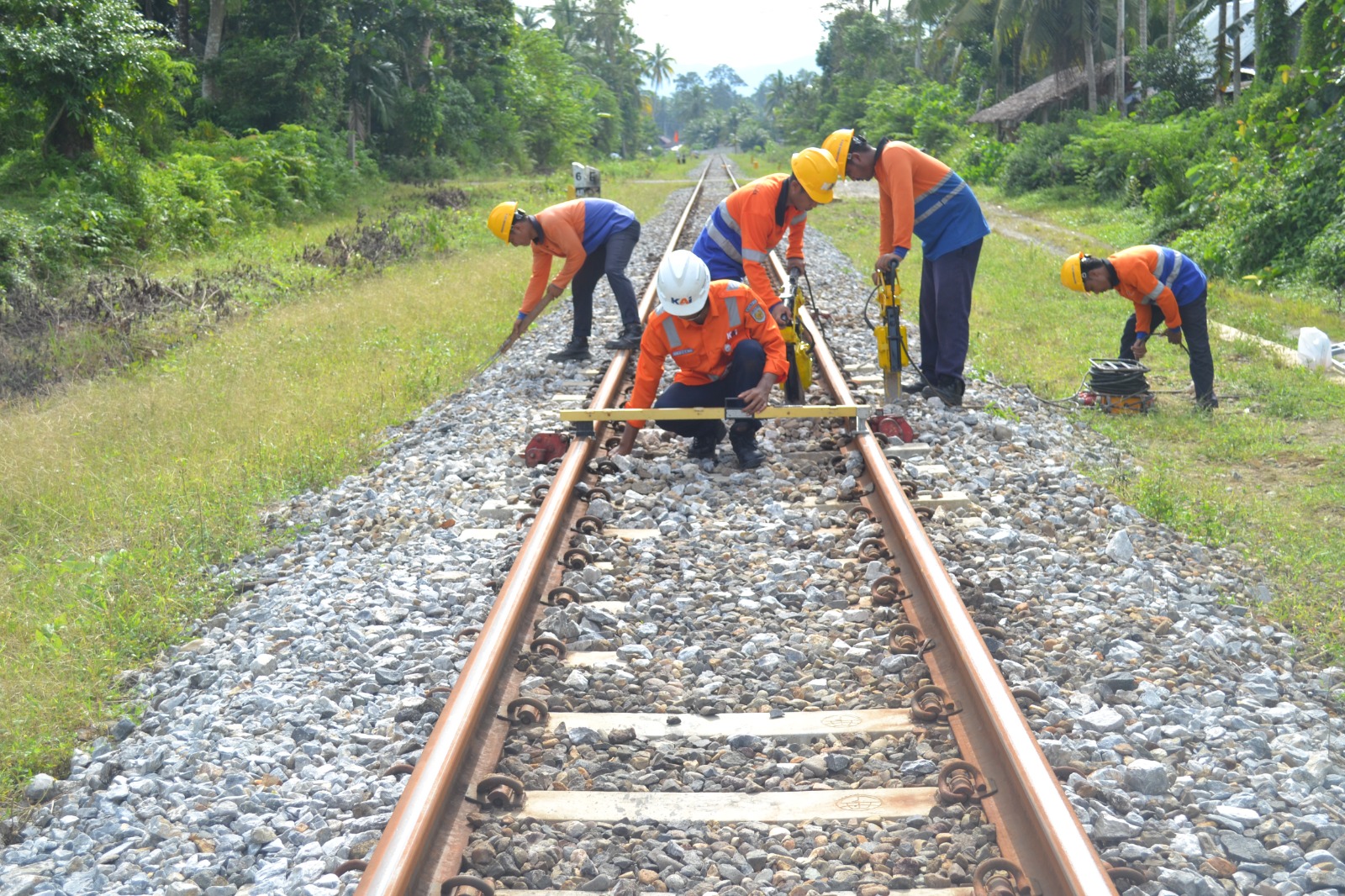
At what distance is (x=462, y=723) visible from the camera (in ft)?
10.7

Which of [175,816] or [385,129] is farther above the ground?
[385,129]

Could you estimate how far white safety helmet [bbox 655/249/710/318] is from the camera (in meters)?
5.63

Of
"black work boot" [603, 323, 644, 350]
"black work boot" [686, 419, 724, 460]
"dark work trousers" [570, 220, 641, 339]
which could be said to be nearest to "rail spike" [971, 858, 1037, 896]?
"black work boot" [686, 419, 724, 460]

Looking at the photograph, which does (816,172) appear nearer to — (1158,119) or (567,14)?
(1158,119)

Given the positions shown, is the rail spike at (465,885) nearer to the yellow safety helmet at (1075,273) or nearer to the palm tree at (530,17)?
the yellow safety helmet at (1075,273)

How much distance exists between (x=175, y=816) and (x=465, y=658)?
1.05 m

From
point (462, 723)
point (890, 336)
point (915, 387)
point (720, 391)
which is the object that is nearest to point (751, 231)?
point (890, 336)

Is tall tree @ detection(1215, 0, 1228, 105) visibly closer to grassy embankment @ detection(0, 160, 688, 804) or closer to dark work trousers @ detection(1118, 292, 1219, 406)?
grassy embankment @ detection(0, 160, 688, 804)

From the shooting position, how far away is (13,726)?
3789 millimetres

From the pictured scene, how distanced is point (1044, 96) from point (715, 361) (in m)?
32.6

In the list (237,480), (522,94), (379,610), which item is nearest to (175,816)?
(379,610)

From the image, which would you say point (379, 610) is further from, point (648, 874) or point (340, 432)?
point (340, 432)

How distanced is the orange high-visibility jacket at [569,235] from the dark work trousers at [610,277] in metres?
0.10

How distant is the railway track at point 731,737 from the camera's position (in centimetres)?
283
